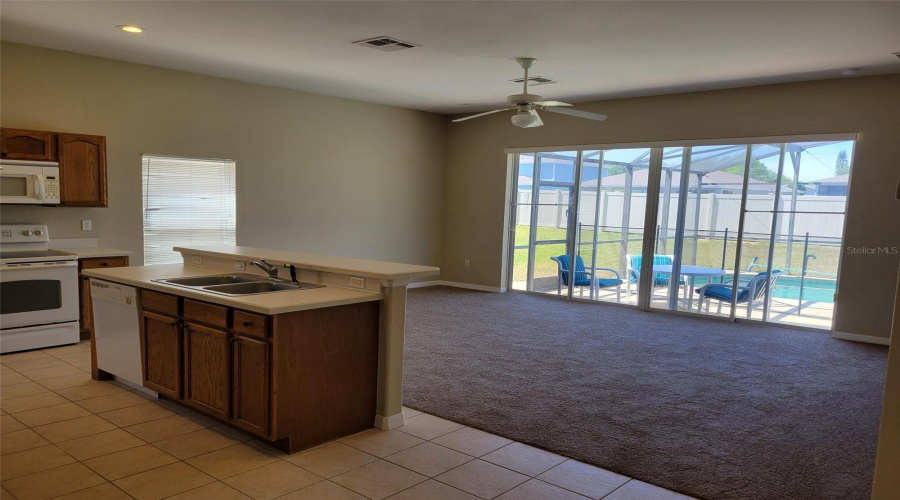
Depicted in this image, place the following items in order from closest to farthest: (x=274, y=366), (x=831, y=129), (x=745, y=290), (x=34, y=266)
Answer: (x=274, y=366) → (x=34, y=266) → (x=831, y=129) → (x=745, y=290)

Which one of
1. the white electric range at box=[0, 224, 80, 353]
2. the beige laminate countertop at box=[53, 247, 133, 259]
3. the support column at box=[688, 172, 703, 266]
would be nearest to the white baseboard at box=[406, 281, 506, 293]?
the support column at box=[688, 172, 703, 266]

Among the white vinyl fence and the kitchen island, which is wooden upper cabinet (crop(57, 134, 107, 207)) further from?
the white vinyl fence

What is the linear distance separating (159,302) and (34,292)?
2.01 meters

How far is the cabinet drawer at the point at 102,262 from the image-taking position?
16.9ft

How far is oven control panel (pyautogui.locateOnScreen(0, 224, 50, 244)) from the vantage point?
498 centimetres

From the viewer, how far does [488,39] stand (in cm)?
469

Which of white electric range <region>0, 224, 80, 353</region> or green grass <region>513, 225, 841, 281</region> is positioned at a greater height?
green grass <region>513, 225, 841, 281</region>

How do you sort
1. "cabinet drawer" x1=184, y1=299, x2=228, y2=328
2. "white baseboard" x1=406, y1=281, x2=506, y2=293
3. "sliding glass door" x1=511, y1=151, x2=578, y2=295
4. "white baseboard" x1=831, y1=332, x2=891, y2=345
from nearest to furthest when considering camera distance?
"cabinet drawer" x1=184, y1=299, x2=228, y2=328, "white baseboard" x1=831, y1=332, x2=891, y2=345, "sliding glass door" x1=511, y1=151, x2=578, y2=295, "white baseboard" x1=406, y1=281, x2=506, y2=293

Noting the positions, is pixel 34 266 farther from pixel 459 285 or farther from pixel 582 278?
pixel 582 278

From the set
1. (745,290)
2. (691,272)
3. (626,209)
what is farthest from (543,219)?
(745,290)

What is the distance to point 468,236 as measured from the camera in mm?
9023

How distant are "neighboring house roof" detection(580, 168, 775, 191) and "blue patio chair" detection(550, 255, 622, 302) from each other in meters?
1.07

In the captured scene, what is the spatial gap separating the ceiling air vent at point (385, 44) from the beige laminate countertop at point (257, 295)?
2.23 m

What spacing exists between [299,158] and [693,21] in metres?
4.77
